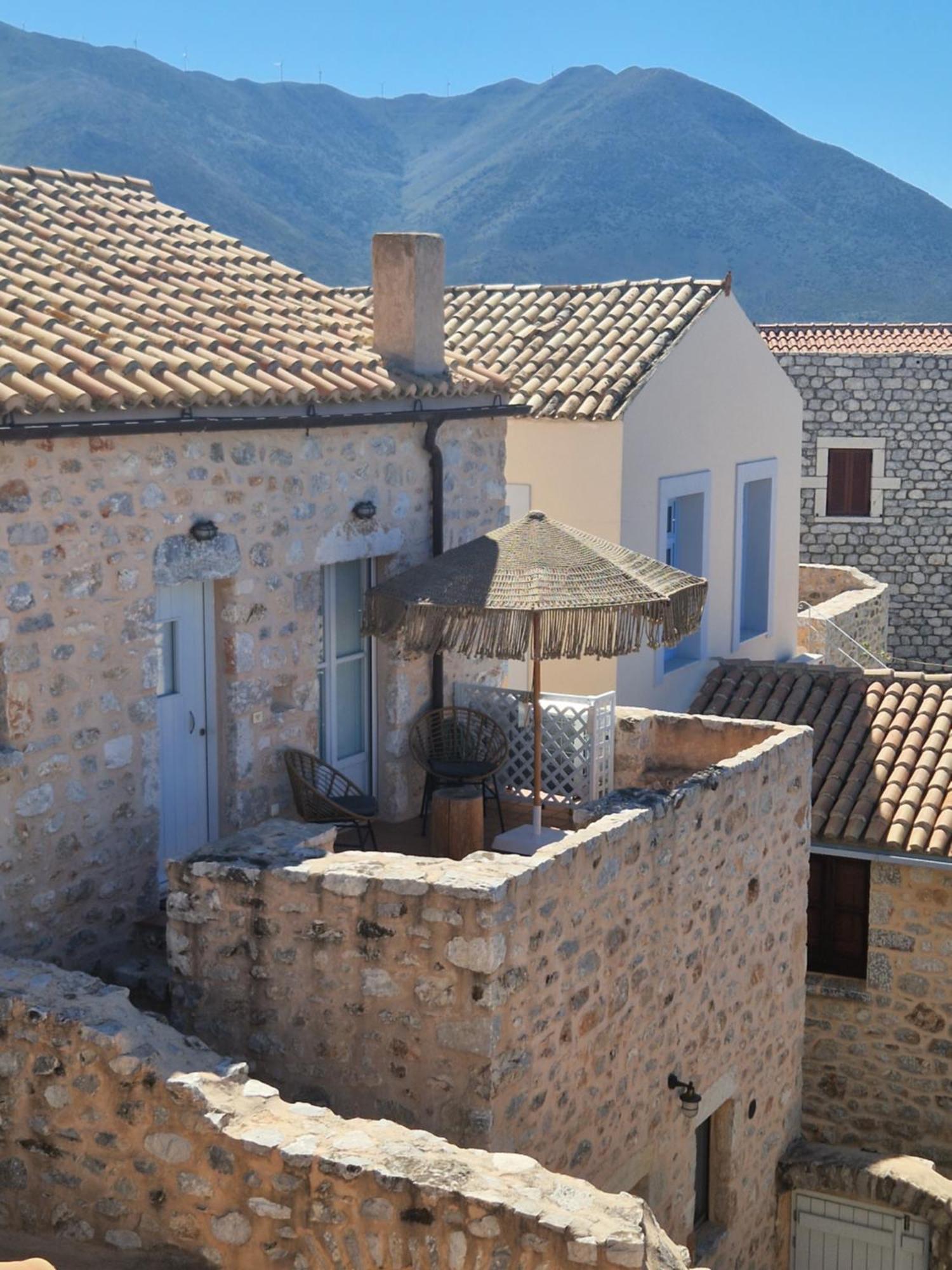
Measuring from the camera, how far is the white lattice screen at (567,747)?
1005cm

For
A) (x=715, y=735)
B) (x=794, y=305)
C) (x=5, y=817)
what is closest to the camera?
(x=5, y=817)

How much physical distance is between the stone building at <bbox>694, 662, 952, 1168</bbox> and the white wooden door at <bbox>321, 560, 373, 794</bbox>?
4262 millimetres

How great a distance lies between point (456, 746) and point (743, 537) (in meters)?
7.09

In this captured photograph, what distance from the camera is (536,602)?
872 cm

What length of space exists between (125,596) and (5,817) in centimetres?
126

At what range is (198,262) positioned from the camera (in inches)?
420

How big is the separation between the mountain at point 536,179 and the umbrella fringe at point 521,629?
52.9m

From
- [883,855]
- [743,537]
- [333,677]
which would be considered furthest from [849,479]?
[333,677]

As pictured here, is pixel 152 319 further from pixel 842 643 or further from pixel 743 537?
pixel 842 643

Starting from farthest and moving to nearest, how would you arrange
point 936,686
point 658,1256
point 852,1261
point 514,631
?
point 936,686, point 852,1261, point 514,631, point 658,1256

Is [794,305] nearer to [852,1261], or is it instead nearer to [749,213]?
[749,213]

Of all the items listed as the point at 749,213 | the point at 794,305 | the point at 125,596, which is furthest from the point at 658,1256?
the point at 749,213

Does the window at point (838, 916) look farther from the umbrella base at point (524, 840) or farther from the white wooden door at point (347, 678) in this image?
the white wooden door at point (347, 678)

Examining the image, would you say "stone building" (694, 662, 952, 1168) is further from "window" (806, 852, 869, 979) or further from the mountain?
the mountain
